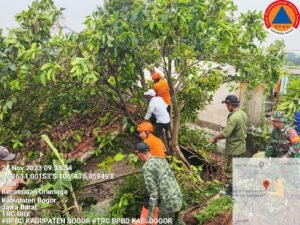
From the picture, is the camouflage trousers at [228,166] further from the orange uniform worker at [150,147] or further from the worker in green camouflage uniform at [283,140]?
the orange uniform worker at [150,147]

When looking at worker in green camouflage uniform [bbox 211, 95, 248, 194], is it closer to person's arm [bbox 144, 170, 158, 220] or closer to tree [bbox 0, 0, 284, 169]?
tree [bbox 0, 0, 284, 169]

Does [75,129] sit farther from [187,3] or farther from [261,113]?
[261,113]

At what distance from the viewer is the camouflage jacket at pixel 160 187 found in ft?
10.9

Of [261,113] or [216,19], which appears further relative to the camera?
[261,113]

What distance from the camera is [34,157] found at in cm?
431

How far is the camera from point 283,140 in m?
4.21

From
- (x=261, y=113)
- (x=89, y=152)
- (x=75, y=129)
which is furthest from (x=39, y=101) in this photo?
(x=261, y=113)

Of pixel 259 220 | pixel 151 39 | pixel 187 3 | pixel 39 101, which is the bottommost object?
pixel 259 220

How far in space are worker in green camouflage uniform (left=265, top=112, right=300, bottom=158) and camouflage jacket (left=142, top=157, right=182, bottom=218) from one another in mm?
1418

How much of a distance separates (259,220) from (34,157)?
2583 millimetres

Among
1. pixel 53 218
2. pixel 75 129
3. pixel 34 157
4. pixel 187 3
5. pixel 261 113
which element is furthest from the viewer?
pixel 261 113

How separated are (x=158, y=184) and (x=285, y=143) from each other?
168 centimetres

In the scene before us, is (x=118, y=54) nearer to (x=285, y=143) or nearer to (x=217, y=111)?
(x=285, y=143)

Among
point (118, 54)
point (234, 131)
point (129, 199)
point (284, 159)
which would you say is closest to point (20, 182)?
point (129, 199)
